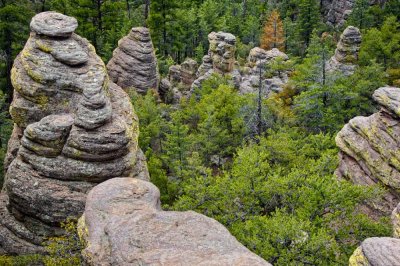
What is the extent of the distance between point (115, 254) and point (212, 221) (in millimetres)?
3812

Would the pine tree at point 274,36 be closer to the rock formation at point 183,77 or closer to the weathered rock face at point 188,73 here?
the rock formation at point 183,77

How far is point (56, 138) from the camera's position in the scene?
2328 centimetres

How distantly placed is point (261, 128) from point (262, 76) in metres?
14.1

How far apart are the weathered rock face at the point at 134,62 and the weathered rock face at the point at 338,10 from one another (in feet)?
159

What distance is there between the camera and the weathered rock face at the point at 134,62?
153 feet

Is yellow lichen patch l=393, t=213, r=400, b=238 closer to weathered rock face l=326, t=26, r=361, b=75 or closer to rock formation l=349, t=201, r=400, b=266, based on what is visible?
rock formation l=349, t=201, r=400, b=266

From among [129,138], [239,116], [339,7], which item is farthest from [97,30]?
[339,7]

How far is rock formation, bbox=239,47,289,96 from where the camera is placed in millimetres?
50125

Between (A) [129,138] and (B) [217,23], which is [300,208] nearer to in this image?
(A) [129,138]

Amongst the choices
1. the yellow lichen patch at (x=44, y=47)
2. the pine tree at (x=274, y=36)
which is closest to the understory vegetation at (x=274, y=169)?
the yellow lichen patch at (x=44, y=47)

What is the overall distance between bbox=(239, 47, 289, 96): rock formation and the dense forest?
5.10 ft

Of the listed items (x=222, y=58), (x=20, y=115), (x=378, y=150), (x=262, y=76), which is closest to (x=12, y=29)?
(x=20, y=115)

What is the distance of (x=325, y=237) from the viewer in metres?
18.9

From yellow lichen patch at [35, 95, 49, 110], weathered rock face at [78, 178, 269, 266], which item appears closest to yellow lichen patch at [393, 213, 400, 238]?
weathered rock face at [78, 178, 269, 266]
